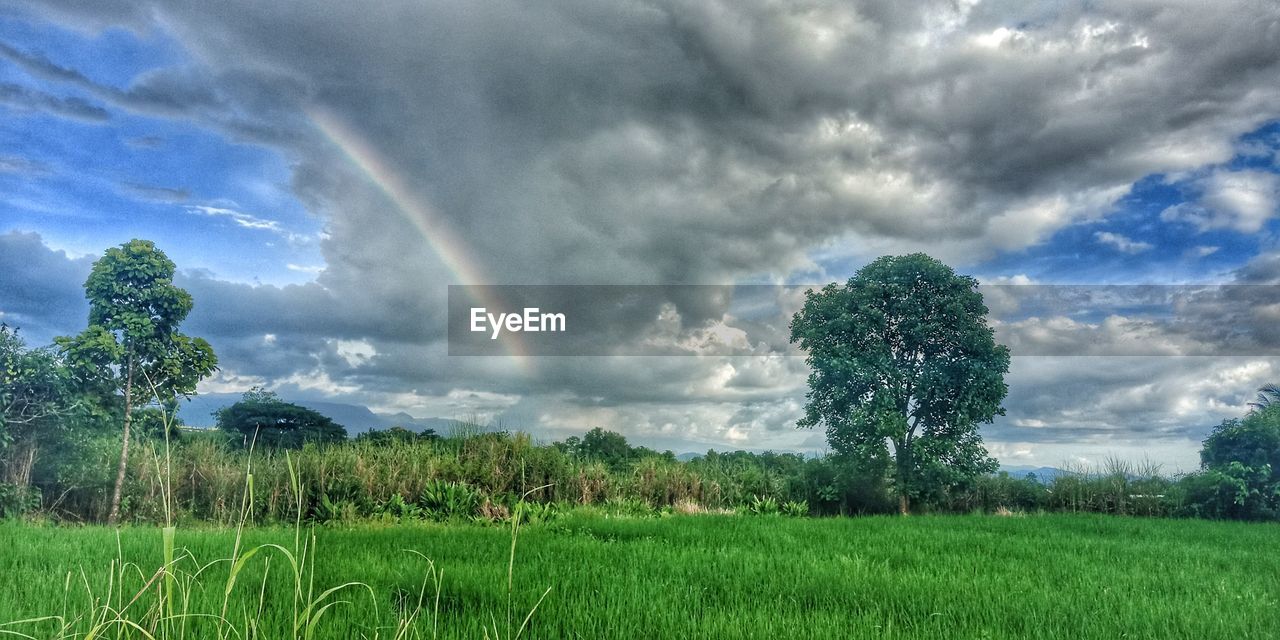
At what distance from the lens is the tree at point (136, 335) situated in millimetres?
11945

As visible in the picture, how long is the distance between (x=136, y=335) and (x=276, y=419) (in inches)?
255

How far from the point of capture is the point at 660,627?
4.03m

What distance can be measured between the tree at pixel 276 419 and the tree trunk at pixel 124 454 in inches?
117

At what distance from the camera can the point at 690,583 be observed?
17.5ft

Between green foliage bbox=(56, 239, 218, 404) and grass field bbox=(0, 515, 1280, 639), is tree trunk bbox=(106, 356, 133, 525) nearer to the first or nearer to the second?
green foliage bbox=(56, 239, 218, 404)

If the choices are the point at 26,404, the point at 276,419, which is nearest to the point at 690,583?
the point at 26,404

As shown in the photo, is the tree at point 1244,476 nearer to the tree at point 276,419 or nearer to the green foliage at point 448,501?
the green foliage at point 448,501

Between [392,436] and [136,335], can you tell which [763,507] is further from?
[136,335]

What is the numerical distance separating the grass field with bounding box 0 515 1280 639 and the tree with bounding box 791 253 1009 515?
8364mm

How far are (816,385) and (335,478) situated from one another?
11788 millimetres

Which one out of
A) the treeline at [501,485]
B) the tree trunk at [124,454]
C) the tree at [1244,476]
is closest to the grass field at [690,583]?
the treeline at [501,485]

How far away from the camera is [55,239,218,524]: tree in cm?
1195

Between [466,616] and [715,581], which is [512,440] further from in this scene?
[466,616]

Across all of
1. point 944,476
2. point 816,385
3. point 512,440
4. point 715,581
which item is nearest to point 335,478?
point 512,440
